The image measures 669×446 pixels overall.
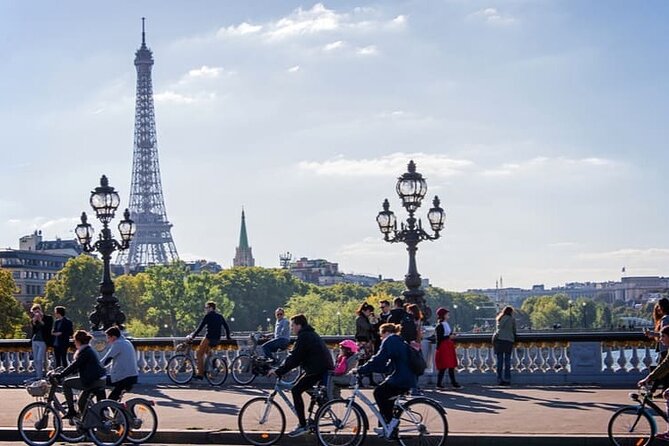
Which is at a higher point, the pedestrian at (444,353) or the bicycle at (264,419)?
the pedestrian at (444,353)

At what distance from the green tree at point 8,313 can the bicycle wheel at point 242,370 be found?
194ft

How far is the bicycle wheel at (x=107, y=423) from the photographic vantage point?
17.0m

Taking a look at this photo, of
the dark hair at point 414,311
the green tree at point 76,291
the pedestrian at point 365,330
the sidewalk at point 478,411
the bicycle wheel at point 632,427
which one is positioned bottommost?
the sidewalk at point 478,411

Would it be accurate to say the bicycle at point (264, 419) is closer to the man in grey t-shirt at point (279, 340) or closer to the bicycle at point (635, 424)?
the bicycle at point (635, 424)

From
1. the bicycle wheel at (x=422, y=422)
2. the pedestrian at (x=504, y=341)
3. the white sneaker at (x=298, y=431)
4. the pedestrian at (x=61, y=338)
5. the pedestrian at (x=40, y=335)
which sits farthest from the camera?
the pedestrian at (x=40, y=335)

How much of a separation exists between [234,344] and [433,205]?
6827 millimetres

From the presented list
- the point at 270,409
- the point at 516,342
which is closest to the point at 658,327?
the point at 516,342

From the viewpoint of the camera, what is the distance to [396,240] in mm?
29422

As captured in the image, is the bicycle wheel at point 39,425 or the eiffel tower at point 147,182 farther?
the eiffel tower at point 147,182

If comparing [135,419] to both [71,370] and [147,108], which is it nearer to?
[71,370]

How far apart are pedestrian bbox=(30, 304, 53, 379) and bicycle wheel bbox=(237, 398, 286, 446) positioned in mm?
11720

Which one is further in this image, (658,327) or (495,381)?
(495,381)

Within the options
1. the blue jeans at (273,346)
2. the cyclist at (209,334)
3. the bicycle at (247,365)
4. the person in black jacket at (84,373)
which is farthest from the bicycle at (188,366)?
the person in black jacket at (84,373)

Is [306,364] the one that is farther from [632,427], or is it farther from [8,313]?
[8,313]
